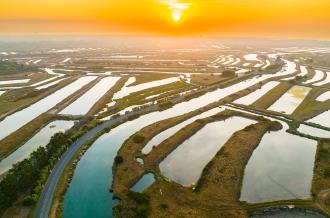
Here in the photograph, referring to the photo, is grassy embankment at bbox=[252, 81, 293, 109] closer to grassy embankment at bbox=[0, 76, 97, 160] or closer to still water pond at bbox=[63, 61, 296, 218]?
still water pond at bbox=[63, 61, 296, 218]

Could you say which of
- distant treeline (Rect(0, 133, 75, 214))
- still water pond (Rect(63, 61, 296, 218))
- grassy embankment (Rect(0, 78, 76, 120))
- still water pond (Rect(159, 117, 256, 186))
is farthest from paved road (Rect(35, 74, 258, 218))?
grassy embankment (Rect(0, 78, 76, 120))

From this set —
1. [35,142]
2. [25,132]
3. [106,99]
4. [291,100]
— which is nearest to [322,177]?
[291,100]

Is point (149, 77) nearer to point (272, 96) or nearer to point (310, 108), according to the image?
point (272, 96)

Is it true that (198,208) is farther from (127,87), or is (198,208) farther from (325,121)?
(127,87)

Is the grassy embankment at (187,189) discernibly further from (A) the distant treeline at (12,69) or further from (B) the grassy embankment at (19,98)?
(A) the distant treeline at (12,69)

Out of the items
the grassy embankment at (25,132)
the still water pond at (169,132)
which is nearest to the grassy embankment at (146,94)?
the grassy embankment at (25,132)

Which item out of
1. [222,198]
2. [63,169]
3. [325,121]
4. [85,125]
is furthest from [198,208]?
[325,121]
